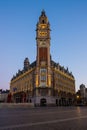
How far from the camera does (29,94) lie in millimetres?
108375

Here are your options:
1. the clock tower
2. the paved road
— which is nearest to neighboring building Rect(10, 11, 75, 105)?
the clock tower

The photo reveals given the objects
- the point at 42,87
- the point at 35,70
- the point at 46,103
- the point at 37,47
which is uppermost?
the point at 37,47

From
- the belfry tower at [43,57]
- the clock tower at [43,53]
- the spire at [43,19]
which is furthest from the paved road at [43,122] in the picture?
the spire at [43,19]

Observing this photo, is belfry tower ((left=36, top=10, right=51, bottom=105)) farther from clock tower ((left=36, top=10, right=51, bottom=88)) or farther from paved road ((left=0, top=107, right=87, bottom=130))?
paved road ((left=0, top=107, right=87, bottom=130))

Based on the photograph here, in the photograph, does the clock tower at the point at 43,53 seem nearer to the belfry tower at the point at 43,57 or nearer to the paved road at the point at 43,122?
the belfry tower at the point at 43,57

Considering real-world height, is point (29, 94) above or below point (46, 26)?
below

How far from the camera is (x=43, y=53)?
10425 centimetres

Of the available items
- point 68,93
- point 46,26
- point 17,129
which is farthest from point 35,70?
point 17,129

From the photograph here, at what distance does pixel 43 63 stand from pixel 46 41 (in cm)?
1109

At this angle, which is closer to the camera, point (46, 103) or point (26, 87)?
point (46, 103)

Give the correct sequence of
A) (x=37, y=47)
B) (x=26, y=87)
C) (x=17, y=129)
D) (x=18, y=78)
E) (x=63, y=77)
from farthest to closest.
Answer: (x=18, y=78) → (x=63, y=77) → (x=26, y=87) → (x=37, y=47) → (x=17, y=129)

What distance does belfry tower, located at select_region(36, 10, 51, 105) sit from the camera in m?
99.0

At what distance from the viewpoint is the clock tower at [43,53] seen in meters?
99.8

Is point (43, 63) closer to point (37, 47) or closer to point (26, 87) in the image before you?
point (37, 47)
